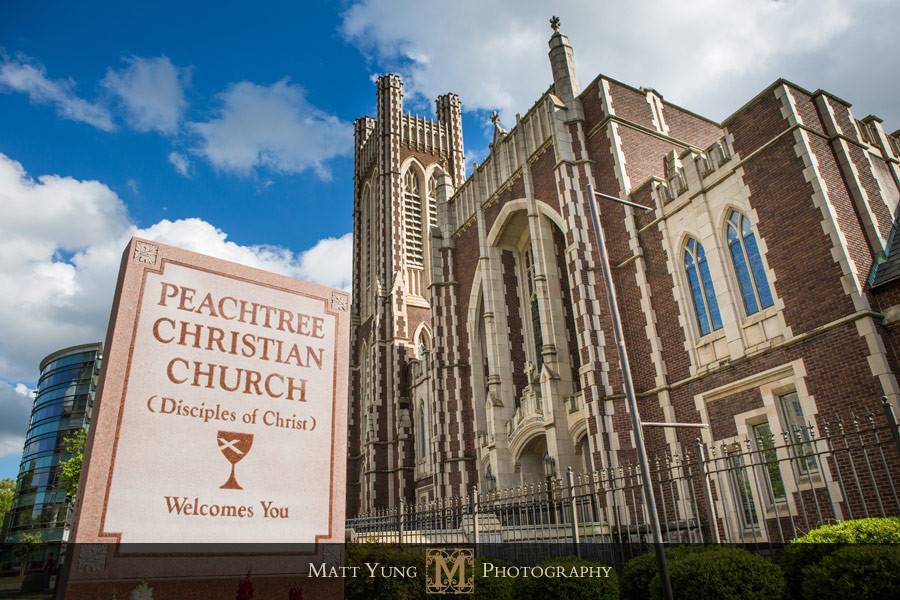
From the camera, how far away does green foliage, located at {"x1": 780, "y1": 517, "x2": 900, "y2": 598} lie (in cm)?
749

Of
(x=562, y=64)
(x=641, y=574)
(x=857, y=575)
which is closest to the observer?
(x=857, y=575)

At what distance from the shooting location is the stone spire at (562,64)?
2139cm

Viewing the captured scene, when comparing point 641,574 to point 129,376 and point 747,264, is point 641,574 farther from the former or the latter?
point 747,264

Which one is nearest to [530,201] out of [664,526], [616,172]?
[616,172]

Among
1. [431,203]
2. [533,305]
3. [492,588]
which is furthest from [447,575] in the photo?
[431,203]

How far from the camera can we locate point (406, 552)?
923 centimetres

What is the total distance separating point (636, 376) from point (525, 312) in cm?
806

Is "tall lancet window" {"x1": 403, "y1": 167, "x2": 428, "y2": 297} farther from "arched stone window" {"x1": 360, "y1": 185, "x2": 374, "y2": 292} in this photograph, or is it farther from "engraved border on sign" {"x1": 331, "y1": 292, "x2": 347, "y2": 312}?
"engraved border on sign" {"x1": 331, "y1": 292, "x2": 347, "y2": 312}

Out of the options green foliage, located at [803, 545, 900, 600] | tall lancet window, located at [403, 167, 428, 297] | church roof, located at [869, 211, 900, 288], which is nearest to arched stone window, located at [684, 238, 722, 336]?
church roof, located at [869, 211, 900, 288]

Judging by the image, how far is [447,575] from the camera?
808 centimetres

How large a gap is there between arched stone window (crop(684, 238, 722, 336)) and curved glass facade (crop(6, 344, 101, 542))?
6519cm

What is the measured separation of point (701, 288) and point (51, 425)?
247ft

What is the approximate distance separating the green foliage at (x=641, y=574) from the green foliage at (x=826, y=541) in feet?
4.13

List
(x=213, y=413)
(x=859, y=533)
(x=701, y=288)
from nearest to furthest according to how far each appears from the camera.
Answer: (x=213, y=413) < (x=859, y=533) < (x=701, y=288)
